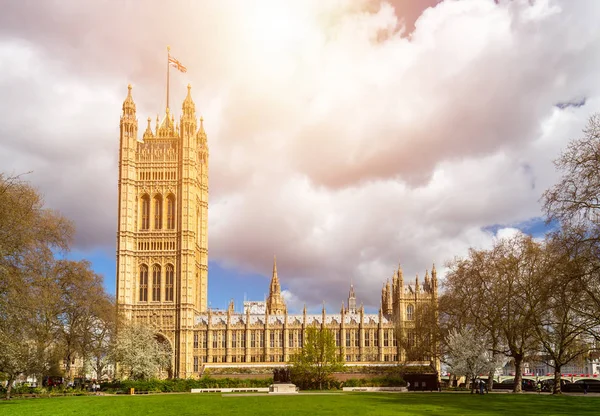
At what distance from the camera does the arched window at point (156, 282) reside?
10384 cm

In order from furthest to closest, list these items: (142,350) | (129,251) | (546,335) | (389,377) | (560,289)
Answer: (129,251) → (142,350) → (389,377) → (546,335) → (560,289)

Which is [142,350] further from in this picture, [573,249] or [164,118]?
[573,249]

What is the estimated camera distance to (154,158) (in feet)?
355

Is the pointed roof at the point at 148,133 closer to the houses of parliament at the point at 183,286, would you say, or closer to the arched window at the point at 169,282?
the houses of parliament at the point at 183,286

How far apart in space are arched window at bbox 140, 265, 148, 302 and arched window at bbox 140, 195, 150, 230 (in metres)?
6.43

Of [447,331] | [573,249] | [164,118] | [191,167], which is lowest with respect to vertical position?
[447,331]

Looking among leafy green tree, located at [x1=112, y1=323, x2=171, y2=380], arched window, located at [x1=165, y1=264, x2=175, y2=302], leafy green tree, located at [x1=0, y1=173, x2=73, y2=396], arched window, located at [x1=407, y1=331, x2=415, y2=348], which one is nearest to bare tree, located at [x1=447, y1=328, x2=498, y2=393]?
leafy green tree, located at [x1=0, y1=173, x2=73, y2=396]

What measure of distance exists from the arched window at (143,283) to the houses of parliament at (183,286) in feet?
0.50

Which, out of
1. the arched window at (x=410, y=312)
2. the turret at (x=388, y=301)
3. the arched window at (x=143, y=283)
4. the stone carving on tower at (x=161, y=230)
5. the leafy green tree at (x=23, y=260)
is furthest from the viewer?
the turret at (x=388, y=301)

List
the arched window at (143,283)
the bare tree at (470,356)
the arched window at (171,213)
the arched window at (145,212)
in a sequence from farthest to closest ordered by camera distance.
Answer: the arched window at (171,213)
the arched window at (145,212)
the arched window at (143,283)
the bare tree at (470,356)

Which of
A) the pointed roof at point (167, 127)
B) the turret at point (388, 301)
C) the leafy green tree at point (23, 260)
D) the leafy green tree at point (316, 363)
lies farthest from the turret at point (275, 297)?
the leafy green tree at point (23, 260)

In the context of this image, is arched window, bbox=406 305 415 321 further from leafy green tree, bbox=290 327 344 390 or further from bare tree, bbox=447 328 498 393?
bare tree, bbox=447 328 498 393

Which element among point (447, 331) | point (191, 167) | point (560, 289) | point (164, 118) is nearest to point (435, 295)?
point (447, 331)

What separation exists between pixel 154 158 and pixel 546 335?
68947 mm
